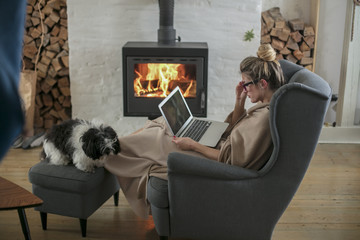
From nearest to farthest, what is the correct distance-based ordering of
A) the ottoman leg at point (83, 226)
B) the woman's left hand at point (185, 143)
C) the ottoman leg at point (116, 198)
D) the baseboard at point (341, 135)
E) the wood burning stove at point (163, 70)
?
the woman's left hand at point (185, 143)
the ottoman leg at point (83, 226)
the ottoman leg at point (116, 198)
the wood burning stove at point (163, 70)
the baseboard at point (341, 135)

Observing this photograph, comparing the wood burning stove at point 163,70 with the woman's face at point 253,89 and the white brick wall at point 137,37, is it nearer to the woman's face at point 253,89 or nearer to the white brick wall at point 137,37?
the white brick wall at point 137,37

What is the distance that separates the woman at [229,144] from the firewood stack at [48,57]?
1967mm

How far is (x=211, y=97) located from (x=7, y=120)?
3.70 metres

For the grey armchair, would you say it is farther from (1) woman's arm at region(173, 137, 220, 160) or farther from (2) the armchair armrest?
(1) woman's arm at region(173, 137, 220, 160)

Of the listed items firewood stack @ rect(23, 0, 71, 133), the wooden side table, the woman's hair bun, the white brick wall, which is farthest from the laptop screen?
firewood stack @ rect(23, 0, 71, 133)

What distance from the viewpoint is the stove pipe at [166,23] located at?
3543mm

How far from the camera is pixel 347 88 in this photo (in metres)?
3.91

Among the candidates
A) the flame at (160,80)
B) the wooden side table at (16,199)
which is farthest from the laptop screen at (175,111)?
the flame at (160,80)

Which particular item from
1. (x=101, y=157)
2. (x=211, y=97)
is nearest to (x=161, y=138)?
(x=101, y=157)

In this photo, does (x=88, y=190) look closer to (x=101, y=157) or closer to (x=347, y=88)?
(x=101, y=157)

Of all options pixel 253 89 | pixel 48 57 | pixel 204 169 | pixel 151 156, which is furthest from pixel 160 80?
pixel 204 169

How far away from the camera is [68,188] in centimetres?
227

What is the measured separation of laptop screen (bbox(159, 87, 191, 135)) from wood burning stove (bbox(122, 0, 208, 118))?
0.86m

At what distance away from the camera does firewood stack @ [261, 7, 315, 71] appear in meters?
4.07
